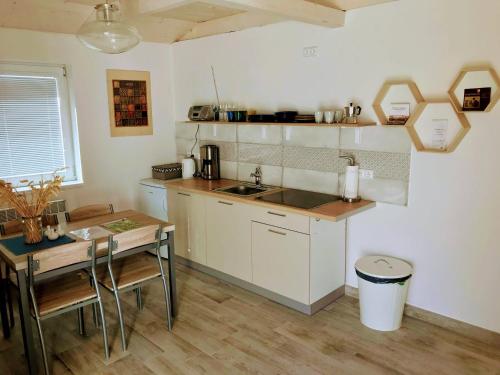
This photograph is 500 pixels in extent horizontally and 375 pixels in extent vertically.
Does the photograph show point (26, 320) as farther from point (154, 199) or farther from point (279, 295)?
point (154, 199)

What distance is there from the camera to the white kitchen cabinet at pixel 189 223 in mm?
3995

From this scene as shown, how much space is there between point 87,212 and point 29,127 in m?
1.13

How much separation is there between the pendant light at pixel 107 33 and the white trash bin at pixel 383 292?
2215 mm

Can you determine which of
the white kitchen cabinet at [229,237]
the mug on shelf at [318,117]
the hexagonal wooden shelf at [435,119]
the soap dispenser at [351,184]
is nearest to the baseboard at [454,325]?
the soap dispenser at [351,184]

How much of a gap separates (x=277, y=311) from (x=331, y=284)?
19.8 inches

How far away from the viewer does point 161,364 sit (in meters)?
2.69

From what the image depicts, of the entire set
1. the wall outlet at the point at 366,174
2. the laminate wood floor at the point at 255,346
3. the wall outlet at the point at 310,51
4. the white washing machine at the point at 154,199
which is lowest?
the laminate wood floor at the point at 255,346

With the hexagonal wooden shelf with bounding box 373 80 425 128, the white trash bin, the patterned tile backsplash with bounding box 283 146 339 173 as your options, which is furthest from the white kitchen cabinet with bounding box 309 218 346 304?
the hexagonal wooden shelf with bounding box 373 80 425 128

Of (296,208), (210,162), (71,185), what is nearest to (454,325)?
(296,208)

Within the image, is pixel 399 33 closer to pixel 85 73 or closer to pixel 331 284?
pixel 331 284

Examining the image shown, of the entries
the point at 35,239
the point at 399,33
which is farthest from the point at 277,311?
the point at 399,33

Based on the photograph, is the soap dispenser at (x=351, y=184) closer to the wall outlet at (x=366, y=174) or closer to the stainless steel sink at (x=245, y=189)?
the wall outlet at (x=366, y=174)

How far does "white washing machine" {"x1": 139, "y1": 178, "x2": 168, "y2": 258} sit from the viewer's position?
A: 4.34 m

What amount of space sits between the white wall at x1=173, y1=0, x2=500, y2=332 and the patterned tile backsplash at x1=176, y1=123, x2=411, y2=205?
0.16 metres
